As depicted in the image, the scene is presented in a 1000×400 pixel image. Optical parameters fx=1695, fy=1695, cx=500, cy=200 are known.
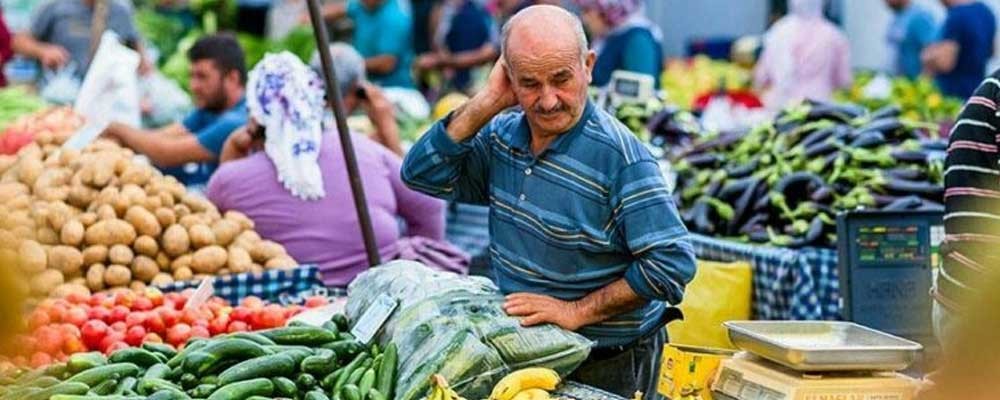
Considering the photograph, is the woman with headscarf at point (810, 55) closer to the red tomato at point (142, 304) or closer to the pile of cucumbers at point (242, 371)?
the red tomato at point (142, 304)

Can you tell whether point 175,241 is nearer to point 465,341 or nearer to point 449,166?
point 449,166

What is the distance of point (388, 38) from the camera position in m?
12.8

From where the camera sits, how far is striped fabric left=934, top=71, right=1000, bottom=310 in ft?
14.1

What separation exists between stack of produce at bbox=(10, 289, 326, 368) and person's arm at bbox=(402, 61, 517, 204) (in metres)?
1.21

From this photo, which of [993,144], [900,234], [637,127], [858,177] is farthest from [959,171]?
[637,127]

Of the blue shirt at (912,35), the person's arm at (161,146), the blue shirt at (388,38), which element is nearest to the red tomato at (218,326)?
the person's arm at (161,146)

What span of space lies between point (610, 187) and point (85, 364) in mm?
1530

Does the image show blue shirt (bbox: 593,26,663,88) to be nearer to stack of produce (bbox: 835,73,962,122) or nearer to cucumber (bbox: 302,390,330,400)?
stack of produce (bbox: 835,73,962,122)

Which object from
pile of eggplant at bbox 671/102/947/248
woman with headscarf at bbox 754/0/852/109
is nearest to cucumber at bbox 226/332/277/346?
pile of eggplant at bbox 671/102/947/248

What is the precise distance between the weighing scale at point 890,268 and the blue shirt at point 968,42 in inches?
209

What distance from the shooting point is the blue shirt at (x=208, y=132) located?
7.80 meters

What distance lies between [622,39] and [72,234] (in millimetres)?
4662

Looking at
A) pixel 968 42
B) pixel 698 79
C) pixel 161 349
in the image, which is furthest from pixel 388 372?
pixel 698 79

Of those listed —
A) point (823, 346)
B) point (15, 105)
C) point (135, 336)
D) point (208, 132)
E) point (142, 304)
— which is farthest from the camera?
point (15, 105)
